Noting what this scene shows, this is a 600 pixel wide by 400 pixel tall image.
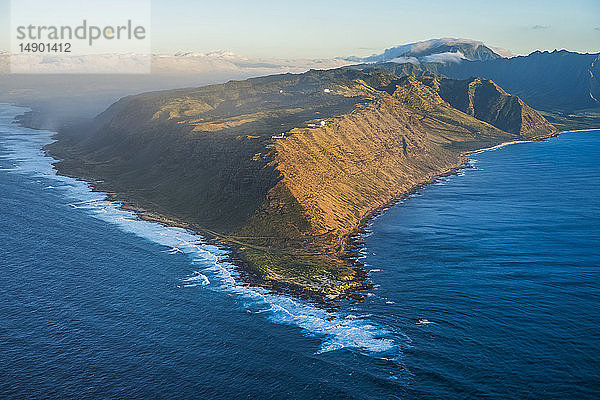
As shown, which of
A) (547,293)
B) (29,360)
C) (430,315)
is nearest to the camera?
(29,360)

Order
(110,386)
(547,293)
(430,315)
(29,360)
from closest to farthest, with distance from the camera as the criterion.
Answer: (110,386), (29,360), (430,315), (547,293)

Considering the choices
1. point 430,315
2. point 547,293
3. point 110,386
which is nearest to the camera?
point 110,386

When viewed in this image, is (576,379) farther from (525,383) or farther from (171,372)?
(171,372)

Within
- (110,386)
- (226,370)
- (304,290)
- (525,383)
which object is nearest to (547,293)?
(525,383)

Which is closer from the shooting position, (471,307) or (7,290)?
(471,307)

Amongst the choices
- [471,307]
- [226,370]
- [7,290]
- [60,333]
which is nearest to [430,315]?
[471,307]

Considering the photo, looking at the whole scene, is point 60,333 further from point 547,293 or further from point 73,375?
point 547,293

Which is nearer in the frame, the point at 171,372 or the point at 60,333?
the point at 171,372
